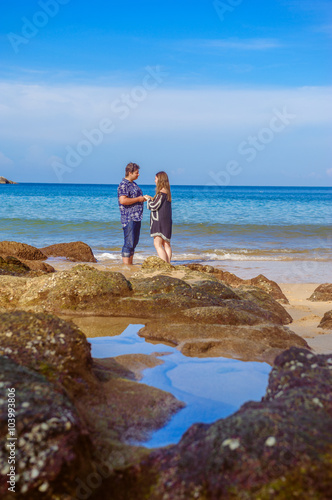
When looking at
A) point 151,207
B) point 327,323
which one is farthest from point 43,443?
point 151,207

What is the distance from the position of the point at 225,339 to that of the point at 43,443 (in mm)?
2420

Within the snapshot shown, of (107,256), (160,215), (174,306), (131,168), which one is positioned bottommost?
(107,256)

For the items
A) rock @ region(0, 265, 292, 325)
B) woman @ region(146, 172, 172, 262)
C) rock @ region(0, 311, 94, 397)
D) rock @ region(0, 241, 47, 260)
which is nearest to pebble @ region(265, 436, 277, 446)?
rock @ region(0, 311, 94, 397)

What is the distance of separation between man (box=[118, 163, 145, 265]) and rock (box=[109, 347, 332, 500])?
743 centimetres

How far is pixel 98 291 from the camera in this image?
525cm

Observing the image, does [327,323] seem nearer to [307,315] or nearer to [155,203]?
[307,315]

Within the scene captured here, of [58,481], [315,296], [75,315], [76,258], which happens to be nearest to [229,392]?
[58,481]

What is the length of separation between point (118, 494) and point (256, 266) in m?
10.5

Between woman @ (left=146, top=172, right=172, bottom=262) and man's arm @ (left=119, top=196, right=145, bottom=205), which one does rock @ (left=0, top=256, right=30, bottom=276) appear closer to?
man's arm @ (left=119, top=196, right=145, bottom=205)

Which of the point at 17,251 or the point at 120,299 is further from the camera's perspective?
the point at 17,251

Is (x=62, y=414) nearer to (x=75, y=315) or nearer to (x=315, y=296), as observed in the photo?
(x=75, y=315)

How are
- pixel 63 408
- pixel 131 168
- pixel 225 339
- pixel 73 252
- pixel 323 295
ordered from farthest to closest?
pixel 73 252 → pixel 131 168 → pixel 323 295 → pixel 225 339 → pixel 63 408

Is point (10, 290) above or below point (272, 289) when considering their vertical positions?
above

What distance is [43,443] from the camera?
182 centimetres
